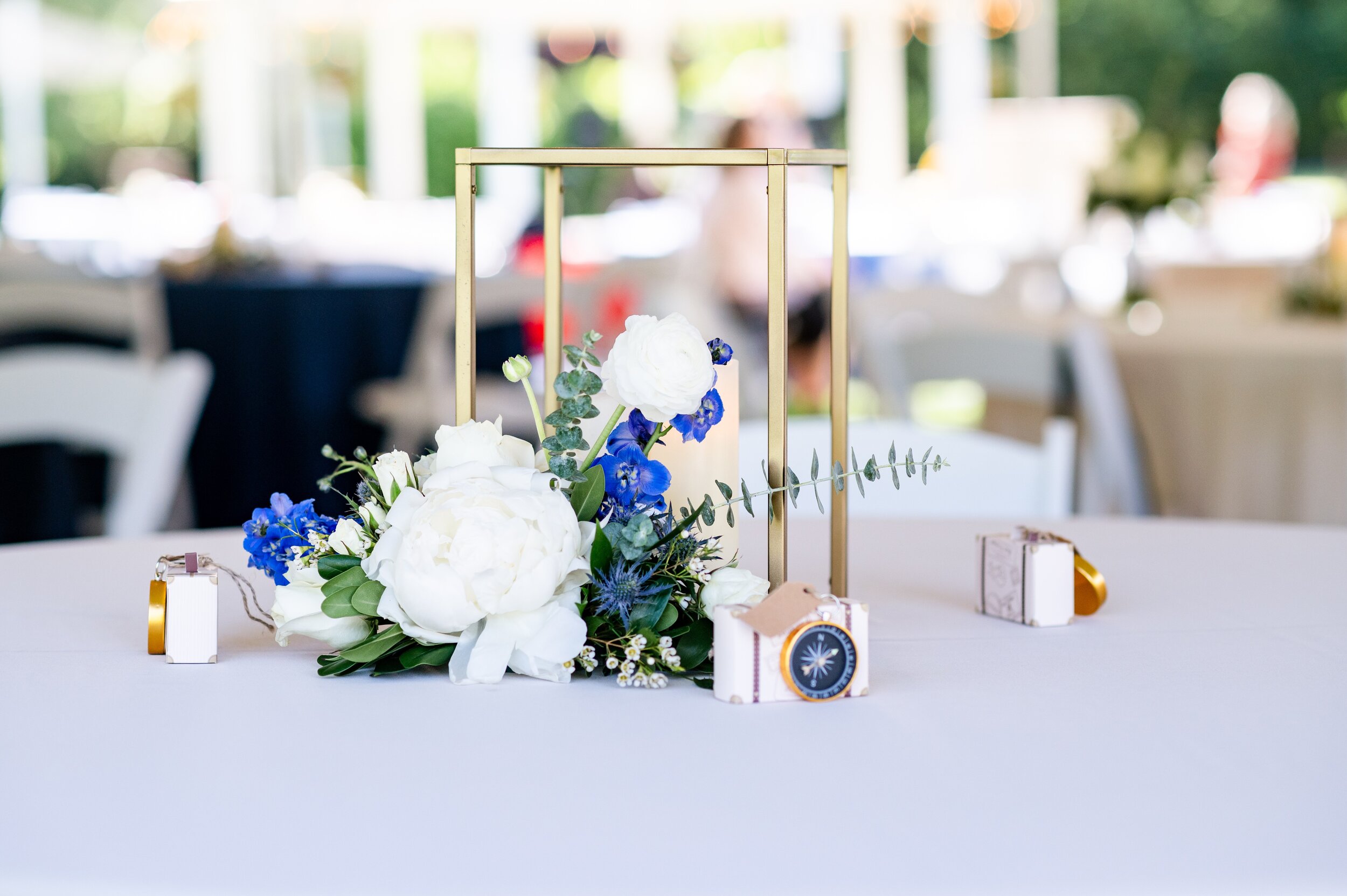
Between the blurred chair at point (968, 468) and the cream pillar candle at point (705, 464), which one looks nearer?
the cream pillar candle at point (705, 464)

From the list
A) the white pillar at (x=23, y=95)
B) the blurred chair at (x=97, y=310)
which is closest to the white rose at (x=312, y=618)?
the blurred chair at (x=97, y=310)

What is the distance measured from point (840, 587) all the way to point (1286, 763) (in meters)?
0.28

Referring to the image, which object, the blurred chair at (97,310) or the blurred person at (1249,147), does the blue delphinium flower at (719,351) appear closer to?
the blurred chair at (97,310)

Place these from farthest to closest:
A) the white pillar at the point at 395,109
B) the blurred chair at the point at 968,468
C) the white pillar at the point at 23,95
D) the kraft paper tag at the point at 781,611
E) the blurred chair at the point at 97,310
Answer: the white pillar at the point at 395,109 < the white pillar at the point at 23,95 < the blurred chair at the point at 97,310 < the blurred chair at the point at 968,468 < the kraft paper tag at the point at 781,611

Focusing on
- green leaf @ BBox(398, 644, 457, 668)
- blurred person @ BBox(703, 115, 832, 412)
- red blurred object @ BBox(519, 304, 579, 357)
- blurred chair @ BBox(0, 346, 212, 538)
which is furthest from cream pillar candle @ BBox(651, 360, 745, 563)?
blurred person @ BBox(703, 115, 832, 412)

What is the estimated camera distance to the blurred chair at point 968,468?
4.73 feet

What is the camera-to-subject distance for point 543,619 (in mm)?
678

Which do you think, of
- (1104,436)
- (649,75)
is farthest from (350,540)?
(649,75)

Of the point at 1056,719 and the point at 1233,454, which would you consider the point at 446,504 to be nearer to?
the point at 1056,719

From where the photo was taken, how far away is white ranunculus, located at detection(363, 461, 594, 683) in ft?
2.11

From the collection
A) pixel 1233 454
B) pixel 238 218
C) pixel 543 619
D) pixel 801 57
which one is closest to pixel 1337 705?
pixel 543 619

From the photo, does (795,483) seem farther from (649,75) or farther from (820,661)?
(649,75)

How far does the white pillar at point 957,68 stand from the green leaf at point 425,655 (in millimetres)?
10952

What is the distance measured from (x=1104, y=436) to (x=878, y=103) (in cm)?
950
